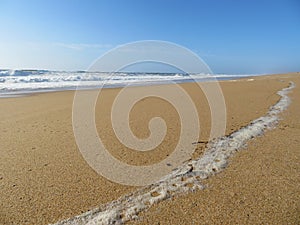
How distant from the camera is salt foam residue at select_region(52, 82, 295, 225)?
8.39 ft

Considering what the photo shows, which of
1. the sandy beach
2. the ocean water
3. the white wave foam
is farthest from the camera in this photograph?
the white wave foam

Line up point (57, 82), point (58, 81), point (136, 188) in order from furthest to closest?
point (58, 81) < point (57, 82) < point (136, 188)

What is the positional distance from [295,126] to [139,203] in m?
5.19

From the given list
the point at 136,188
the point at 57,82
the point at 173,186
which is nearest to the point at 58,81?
the point at 57,82

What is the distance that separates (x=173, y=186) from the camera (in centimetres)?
321

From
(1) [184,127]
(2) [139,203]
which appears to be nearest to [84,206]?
(2) [139,203]

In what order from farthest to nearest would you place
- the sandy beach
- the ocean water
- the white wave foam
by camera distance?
the white wave foam < the ocean water < the sandy beach

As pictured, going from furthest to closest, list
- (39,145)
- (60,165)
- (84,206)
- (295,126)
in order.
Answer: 1. (295,126)
2. (39,145)
3. (60,165)
4. (84,206)

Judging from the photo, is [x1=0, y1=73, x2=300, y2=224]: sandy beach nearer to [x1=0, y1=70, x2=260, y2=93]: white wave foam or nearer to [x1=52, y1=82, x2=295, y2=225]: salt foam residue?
[x1=52, y1=82, x2=295, y2=225]: salt foam residue

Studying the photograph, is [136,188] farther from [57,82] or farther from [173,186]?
[57,82]

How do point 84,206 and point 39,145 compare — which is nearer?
point 84,206

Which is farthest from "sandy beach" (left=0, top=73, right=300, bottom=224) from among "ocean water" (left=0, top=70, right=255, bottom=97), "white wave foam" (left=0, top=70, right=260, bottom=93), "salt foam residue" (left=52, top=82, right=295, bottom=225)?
"white wave foam" (left=0, top=70, right=260, bottom=93)

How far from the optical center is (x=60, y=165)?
3.84 meters

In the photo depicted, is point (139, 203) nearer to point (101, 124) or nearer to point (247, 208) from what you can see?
point (247, 208)
